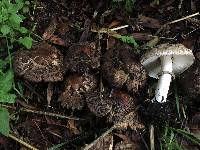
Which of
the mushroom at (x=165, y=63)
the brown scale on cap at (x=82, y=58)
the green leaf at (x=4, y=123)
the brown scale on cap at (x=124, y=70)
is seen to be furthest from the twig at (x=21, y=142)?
the mushroom at (x=165, y=63)

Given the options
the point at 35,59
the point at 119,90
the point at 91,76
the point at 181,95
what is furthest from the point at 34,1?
the point at 181,95

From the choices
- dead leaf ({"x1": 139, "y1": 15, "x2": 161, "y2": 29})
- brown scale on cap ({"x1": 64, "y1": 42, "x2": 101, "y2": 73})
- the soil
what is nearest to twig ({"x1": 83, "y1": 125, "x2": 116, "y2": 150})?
the soil

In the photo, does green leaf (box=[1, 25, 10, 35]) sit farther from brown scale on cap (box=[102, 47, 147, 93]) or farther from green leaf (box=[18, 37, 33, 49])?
brown scale on cap (box=[102, 47, 147, 93])

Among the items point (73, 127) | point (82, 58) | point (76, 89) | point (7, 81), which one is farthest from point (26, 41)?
point (73, 127)

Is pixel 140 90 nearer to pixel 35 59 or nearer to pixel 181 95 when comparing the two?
pixel 181 95

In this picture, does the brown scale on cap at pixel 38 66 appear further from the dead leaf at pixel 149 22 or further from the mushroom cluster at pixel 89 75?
the dead leaf at pixel 149 22

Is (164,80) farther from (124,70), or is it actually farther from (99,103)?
(99,103)

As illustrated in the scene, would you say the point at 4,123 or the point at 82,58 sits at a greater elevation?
the point at 82,58
